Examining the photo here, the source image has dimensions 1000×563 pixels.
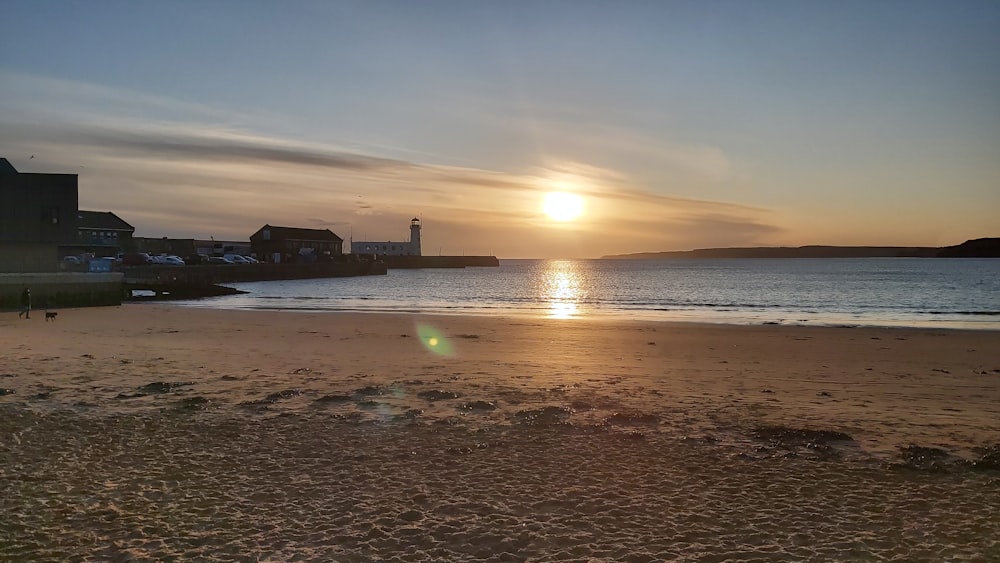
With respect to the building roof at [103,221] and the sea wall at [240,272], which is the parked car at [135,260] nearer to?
the sea wall at [240,272]

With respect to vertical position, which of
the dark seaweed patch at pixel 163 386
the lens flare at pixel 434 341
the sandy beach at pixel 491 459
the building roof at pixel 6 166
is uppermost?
the building roof at pixel 6 166

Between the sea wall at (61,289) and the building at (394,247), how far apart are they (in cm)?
14168

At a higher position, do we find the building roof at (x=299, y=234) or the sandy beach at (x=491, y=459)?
the building roof at (x=299, y=234)

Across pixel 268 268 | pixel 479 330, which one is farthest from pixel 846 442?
pixel 268 268

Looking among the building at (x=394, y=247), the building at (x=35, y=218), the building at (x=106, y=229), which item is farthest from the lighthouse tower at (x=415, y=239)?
the building at (x=35, y=218)

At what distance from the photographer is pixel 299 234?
130375mm

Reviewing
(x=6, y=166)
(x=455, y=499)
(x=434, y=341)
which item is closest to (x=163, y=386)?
(x=455, y=499)

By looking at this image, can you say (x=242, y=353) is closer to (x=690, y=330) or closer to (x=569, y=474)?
(x=569, y=474)

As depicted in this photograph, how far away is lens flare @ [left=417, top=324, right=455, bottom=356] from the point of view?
18.1 meters

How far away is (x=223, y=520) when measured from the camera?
5.80 m

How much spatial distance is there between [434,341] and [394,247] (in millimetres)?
166602

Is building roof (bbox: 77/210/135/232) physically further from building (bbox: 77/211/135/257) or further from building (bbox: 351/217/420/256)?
building (bbox: 351/217/420/256)

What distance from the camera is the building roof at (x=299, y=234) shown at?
12681 centimetres

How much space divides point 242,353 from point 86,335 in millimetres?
7119
